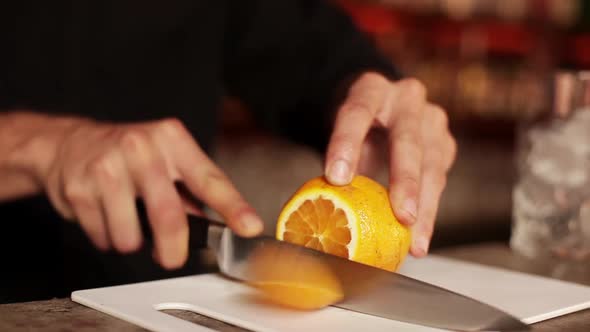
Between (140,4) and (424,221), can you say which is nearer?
(424,221)

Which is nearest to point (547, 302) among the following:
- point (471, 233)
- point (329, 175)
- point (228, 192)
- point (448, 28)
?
point (329, 175)

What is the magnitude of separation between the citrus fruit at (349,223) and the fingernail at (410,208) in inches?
0.8

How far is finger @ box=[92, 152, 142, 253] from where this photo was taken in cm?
104

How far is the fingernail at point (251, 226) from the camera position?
3.28 ft

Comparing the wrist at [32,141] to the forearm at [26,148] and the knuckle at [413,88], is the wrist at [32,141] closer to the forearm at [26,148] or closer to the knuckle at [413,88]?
the forearm at [26,148]

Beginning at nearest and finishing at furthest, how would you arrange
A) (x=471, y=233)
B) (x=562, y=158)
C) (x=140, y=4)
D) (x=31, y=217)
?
(x=562, y=158) < (x=31, y=217) < (x=140, y=4) < (x=471, y=233)

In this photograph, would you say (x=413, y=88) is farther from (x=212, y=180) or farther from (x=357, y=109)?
(x=212, y=180)

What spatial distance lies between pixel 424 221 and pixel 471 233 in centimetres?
278

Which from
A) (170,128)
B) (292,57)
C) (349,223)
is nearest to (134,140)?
(170,128)

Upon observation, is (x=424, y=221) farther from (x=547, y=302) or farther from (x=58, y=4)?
(x=58, y=4)

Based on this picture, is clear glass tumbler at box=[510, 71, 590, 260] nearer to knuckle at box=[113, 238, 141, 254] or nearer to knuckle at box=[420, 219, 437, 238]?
knuckle at box=[420, 219, 437, 238]

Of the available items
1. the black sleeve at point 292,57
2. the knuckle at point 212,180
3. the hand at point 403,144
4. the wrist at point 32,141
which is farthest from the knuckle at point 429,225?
the black sleeve at point 292,57

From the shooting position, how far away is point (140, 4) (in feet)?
5.56

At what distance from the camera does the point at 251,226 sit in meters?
1.00
